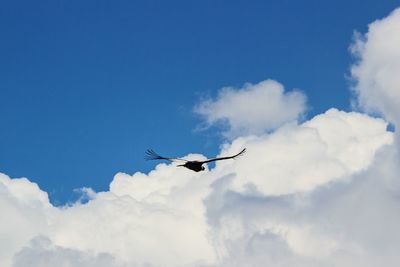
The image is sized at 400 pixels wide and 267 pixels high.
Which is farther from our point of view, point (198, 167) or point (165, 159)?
point (198, 167)

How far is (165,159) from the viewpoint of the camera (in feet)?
196

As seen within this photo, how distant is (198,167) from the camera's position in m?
68.2

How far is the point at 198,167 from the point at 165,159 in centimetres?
933

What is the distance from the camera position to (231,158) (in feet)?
200

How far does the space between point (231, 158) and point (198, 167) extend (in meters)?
8.48

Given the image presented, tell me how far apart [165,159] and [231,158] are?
25.4ft

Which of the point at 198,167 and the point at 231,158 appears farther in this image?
the point at 198,167
